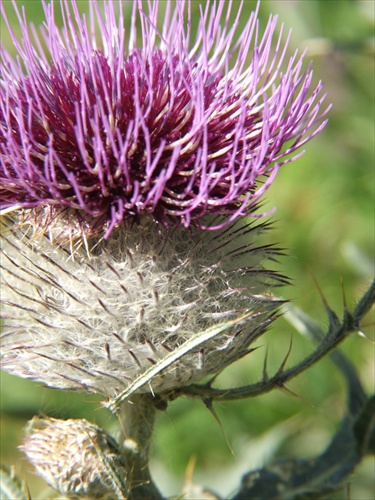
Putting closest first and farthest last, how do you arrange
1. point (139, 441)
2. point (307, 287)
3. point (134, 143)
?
1. point (134, 143)
2. point (139, 441)
3. point (307, 287)

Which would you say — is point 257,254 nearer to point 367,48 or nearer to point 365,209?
point 367,48

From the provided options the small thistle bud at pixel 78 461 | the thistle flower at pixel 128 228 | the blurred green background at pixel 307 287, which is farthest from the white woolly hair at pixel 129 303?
the blurred green background at pixel 307 287

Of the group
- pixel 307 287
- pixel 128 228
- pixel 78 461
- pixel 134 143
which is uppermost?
pixel 134 143

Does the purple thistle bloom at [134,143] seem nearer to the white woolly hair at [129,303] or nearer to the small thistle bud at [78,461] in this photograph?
the white woolly hair at [129,303]

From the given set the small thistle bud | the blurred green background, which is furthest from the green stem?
the blurred green background

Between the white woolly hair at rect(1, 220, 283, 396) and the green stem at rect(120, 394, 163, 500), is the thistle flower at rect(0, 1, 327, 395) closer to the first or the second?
Result: the white woolly hair at rect(1, 220, 283, 396)

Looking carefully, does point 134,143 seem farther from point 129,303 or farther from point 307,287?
point 307,287

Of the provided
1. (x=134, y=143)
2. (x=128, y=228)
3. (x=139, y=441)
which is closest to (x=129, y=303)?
(x=128, y=228)
